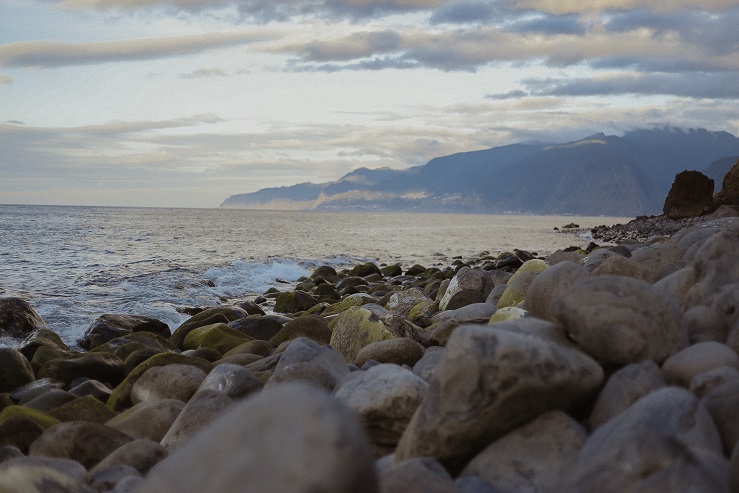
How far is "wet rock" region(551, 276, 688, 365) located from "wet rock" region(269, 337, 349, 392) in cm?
189

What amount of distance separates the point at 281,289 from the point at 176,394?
51.6 ft

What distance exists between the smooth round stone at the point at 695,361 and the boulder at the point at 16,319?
11861 mm

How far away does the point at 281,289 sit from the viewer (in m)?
22.2

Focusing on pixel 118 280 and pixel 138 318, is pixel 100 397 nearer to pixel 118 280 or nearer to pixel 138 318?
pixel 138 318

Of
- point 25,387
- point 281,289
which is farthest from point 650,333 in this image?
point 281,289

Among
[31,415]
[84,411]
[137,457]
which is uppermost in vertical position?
[137,457]

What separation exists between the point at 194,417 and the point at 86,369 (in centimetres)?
404

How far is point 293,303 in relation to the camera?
1596 cm

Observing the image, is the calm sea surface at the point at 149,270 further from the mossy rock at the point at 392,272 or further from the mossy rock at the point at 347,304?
the mossy rock at the point at 347,304

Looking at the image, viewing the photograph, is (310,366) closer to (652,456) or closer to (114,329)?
(652,456)

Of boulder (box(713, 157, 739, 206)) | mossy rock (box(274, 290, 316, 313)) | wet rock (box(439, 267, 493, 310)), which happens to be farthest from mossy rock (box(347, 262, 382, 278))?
boulder (box(713, 157, 739, 206))

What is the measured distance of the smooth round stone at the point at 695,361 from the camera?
A: 374 centimetres

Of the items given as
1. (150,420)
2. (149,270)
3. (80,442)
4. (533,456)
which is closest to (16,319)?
(150,420)

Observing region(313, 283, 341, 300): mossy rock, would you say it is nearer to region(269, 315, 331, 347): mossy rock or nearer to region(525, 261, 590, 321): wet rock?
region(269, 315, 331, 347): mossy rock
